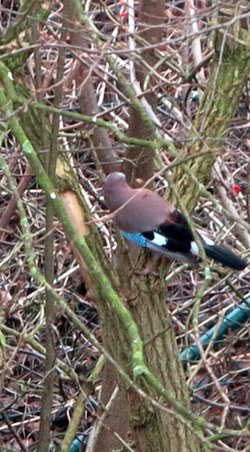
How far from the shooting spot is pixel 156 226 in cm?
409

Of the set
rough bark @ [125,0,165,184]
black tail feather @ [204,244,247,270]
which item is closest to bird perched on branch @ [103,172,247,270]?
black tail feather @ [204,244,247,270]

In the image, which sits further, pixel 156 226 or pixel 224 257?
pixel 156 226

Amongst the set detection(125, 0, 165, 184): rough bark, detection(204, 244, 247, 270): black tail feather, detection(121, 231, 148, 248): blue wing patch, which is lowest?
detection(204, 244, 247, 270): black tail feather

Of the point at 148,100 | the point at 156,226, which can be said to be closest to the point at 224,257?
the point at 156,226

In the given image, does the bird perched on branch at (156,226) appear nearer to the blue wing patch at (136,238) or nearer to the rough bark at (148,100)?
the blue wing patch at (136,238)

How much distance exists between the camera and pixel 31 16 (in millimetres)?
3516

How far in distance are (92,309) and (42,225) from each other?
0.76 metres

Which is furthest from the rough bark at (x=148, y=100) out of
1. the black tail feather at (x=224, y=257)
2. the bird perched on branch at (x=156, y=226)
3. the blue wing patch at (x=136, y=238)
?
the black tail feather at (x=224, y=257)

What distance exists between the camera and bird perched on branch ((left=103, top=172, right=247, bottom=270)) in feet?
12.7

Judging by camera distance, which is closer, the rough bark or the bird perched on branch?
the bird perched on branch

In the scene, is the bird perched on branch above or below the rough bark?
below

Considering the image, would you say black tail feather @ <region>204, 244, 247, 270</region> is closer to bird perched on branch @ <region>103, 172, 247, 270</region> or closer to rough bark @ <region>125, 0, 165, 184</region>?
bird perched on branch @ <region>103, 172, 247, 270</region>

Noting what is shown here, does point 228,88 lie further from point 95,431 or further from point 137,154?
point 95,431

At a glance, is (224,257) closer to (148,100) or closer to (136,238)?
(136,238)
